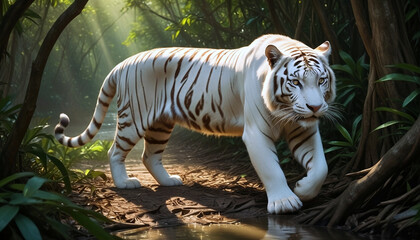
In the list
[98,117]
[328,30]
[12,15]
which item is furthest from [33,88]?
[328,30]

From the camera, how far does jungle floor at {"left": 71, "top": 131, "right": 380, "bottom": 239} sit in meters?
4.01

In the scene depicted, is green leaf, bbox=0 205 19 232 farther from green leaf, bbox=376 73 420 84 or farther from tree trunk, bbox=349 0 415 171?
tree trunk, bbox=349 0 415 171

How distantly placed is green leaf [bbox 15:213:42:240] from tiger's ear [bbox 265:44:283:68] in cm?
204

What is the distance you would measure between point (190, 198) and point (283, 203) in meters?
0.89

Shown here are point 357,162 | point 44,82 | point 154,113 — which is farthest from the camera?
point 44,82

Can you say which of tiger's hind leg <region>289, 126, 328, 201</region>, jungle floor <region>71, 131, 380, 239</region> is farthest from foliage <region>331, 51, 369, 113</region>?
jungle floor <region>71, 131, 380, 239</region>

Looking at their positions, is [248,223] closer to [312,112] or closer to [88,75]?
[312,112]

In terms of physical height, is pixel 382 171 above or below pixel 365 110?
below

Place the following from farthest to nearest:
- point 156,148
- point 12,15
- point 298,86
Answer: point 156,148
point 298,86
point 12,15

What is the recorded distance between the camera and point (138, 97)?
16.9 feet

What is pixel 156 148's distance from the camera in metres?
5.30

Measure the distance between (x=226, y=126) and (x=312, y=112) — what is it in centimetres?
103

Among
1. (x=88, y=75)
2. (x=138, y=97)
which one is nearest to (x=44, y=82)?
(x=88, y=75)

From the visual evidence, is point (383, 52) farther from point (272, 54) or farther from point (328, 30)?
point (328, 30)
